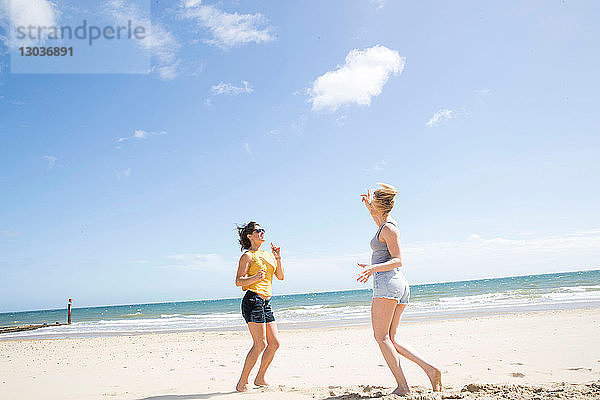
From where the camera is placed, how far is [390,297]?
3.54 m

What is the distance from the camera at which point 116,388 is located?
525 cm

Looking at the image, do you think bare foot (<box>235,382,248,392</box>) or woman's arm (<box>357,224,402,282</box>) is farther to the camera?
bare foot (<box>235,382,248,392</box>)

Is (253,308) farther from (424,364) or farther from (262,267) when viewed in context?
(424,364)

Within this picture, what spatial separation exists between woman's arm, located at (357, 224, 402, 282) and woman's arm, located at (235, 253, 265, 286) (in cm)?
117

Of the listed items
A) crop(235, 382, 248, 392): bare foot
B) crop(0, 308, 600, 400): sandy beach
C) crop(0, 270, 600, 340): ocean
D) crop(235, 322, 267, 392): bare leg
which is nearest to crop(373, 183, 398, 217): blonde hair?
crop(0, 308, 600, 400): sandy beach

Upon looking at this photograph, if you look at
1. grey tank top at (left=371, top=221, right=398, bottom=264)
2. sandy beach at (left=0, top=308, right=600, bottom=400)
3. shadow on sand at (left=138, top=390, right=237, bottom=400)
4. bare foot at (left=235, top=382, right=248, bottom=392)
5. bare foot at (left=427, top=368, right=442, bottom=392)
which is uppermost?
grey tank top at (left=371, top=221, right=398, bottom=264)

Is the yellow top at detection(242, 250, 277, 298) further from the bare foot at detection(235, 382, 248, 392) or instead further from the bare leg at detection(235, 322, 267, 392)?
the bare foot at detection(235, 382, 248, 392)

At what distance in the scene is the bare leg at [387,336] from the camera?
351 cm

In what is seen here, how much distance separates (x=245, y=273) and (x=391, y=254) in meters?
1.60

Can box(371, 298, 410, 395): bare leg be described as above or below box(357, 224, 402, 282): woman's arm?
below

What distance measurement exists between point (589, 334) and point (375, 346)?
3.84 metres

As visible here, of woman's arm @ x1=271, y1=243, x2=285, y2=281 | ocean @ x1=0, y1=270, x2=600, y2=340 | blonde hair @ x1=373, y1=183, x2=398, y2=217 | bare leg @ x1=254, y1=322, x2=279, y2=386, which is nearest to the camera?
blonde hair @ x1=373, y1=183, x2=398, y2=217

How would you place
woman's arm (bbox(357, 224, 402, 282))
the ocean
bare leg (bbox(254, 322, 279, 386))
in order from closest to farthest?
1. woman's arm (bbox(357, 224, 402, 282))
2. bare leg (bbox(254, 322, 279, 386))
3. the ocean

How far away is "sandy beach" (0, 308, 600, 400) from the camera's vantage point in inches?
165
